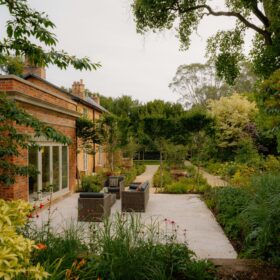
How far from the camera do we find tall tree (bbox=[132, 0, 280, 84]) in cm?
968

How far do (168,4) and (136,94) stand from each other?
119ft

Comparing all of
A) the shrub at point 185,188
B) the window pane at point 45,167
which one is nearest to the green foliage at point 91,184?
the window pane at point 45,167

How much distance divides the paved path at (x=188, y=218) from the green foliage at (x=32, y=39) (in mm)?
2721

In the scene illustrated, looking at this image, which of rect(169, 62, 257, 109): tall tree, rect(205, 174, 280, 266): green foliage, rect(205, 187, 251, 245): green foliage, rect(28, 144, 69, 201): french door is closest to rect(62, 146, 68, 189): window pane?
rect(28, 144, 69, 201): french door

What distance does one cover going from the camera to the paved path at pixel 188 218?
229 inches

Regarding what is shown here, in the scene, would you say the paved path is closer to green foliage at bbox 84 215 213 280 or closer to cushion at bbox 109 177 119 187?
green foliage at bbox 84 215 213 280

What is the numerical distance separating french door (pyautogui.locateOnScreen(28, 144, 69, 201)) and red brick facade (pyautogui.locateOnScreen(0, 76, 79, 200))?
40 centimetres

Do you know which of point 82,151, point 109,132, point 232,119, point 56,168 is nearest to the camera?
point 56,168

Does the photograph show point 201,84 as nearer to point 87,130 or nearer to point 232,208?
point 87,130

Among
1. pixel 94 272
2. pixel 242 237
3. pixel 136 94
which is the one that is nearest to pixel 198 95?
pixel 136 94

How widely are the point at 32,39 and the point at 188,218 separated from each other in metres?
6.47

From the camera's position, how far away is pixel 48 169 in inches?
409

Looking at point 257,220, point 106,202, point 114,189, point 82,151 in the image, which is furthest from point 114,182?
point 257,220

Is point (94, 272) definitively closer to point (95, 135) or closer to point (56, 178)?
point (56, 178)
